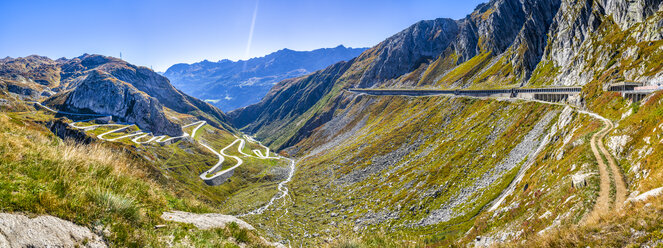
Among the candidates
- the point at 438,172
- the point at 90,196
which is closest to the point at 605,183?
the point at 90,196

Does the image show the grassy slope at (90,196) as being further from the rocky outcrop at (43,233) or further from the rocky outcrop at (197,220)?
the rocky outcrop at (197,220)

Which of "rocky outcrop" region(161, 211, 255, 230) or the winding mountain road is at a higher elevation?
"rocky outcrop" region(161, 211, 255, 230)

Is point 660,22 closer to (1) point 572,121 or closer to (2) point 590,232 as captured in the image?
(1) point 572,121

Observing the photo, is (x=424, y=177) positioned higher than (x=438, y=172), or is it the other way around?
(x=438, y=172)

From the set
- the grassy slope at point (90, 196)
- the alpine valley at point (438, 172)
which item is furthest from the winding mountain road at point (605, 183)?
the grassy slope at point (90, 196)

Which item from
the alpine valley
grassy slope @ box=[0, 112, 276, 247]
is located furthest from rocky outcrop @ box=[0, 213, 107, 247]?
grassy slope @ box=[0, 112, 276, 247]

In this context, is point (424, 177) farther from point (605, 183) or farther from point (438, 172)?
point (605, 183)

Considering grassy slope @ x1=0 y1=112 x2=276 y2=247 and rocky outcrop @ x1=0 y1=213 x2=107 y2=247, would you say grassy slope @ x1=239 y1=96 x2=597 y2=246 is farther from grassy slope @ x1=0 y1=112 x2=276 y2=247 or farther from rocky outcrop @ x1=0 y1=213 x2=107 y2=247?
rocky outcrop @ x1=0 y1=213 x2=107 y2=247

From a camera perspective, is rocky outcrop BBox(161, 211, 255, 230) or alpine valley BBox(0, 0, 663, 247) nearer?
alpine valley BBox(0, 0, 663, 247)
